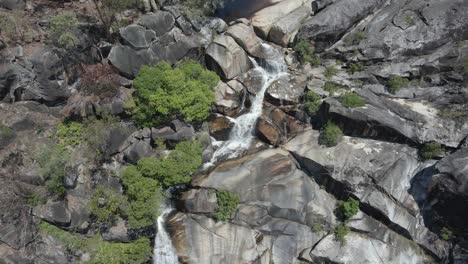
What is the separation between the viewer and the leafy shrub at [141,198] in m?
21.0

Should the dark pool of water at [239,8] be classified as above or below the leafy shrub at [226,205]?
above

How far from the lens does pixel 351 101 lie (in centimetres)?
2306

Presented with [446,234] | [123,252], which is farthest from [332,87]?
[123,252]

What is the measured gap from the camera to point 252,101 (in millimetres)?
26125

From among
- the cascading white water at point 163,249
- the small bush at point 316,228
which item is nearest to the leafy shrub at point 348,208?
the small bush at point 316,228

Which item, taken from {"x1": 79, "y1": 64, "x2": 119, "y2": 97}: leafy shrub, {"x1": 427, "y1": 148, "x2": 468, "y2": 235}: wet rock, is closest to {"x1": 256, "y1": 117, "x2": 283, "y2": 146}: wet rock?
{"x1": 427, "y1": 148, "x2": 468, "y2": 235}: wet rock

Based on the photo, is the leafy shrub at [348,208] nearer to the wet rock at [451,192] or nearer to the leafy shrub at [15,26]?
the wet rock at [451,192]

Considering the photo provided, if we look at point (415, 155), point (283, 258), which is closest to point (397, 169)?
point (415, 155)

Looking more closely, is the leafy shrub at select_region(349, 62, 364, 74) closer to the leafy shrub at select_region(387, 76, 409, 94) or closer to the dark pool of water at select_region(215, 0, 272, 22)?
the leafy shrub at select_region(387, 76, 409, 94)

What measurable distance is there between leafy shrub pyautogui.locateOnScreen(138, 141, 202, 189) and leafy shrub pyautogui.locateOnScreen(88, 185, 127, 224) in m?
2.05

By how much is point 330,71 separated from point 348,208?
32.7ft

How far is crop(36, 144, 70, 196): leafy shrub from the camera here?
68.0 feet

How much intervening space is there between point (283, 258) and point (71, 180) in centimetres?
1244

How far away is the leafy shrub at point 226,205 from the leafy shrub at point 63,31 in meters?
12.9
